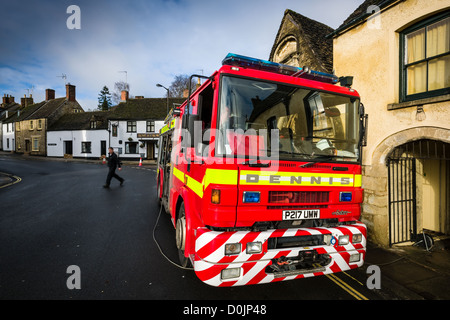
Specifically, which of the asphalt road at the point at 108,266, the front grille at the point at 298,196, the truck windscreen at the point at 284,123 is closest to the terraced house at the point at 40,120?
the asphalt road at the point at 108,266

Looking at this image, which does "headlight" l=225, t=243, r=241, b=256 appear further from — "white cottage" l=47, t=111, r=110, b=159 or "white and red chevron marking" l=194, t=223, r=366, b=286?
"white cottage" l=47, t=111, r=110, b=159

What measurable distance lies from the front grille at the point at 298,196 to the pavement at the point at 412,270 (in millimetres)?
1690

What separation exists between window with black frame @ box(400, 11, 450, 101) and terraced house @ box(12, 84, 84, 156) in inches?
1780

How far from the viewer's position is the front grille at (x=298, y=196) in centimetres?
295

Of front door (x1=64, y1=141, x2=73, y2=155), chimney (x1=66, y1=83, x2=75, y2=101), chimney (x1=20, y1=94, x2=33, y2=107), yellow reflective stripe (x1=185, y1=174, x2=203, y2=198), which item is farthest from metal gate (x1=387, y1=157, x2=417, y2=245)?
chimney (x1=20, y1=94, x2=33, y2=107)

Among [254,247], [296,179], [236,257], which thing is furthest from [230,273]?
[296,179]

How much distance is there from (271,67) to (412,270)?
4.25 meters

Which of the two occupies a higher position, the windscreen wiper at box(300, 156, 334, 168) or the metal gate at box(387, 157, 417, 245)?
the windscreen wiper at box(300, 156, 334, 168)

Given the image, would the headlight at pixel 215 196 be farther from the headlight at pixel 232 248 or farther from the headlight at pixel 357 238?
the headlight at pixel 357 238

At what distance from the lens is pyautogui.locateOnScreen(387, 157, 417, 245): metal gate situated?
5.38m

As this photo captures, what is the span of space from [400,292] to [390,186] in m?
2.69

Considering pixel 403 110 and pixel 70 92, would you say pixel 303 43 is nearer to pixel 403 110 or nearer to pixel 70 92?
pixel 403 110

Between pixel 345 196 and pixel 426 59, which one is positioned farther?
pixel 426 59

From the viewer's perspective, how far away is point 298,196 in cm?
309
